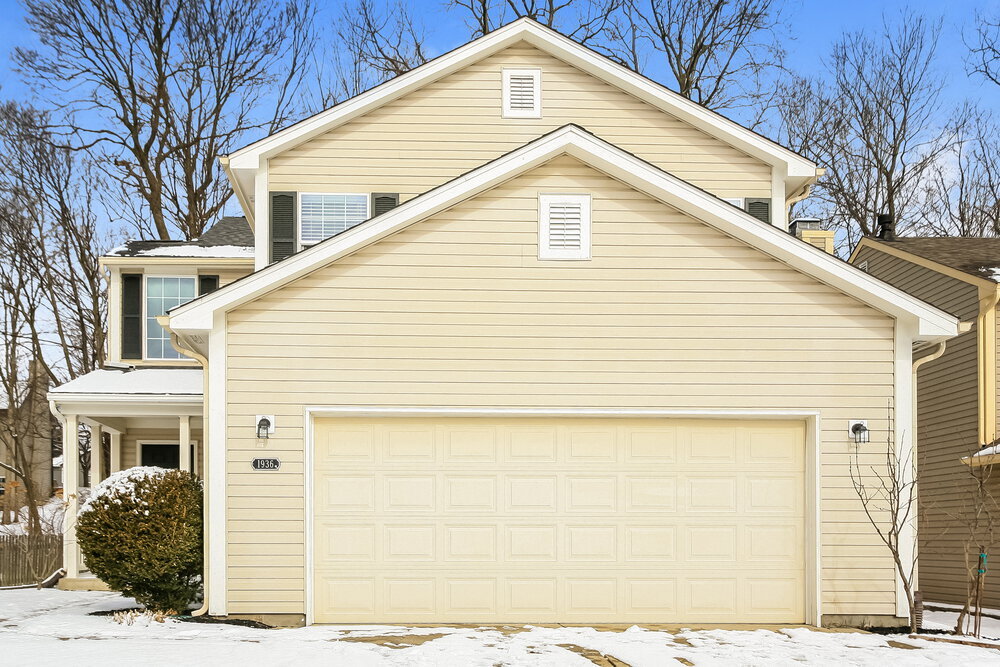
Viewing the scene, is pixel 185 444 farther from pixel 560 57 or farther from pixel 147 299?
pixel 560 57

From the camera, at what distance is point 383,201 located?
1348 cm

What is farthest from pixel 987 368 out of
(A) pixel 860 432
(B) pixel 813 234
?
(A) pixel 860 432

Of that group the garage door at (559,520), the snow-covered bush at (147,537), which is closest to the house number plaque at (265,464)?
the garage door at (559,520)

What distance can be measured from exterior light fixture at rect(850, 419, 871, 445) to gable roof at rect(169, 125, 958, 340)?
116cm

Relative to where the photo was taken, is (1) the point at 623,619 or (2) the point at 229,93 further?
(2) the point at 229,93

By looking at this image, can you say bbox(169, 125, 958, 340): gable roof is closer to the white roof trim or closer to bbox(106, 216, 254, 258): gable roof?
the white roof trim

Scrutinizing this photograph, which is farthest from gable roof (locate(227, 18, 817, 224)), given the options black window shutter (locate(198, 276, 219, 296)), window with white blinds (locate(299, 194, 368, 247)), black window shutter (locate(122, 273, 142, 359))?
black window shutter (locate(122, 273, 142, 359))

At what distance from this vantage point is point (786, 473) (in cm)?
1032

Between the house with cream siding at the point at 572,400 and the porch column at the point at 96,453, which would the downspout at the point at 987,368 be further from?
the porch column at the point at 96,453

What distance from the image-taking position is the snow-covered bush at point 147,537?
9859 mm

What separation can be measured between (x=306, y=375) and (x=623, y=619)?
4.26 metres

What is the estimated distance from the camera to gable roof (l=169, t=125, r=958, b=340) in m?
9.85

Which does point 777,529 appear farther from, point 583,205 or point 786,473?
point 583,205

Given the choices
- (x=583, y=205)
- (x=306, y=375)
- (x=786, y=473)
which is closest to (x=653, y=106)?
(x=583, y=205)
